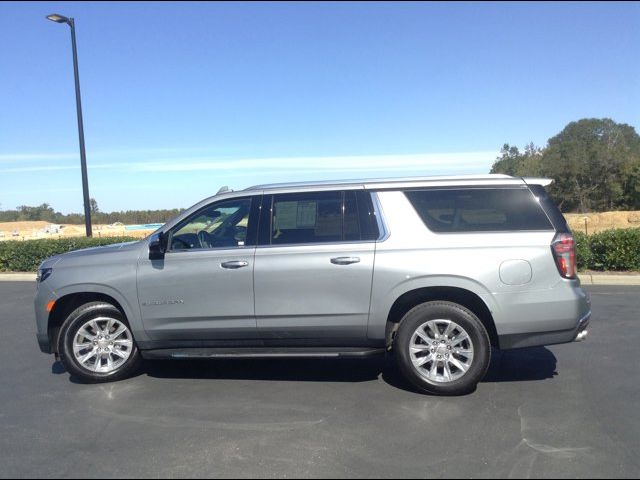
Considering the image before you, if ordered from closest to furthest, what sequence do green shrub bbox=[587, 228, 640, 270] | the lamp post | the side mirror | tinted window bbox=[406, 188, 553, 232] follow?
1. tinted window bbox=[406, 188, 553, 232]
2. the side mirror
3. green shrub bbox=[587, 228, 640, 270]
4. the lamp post

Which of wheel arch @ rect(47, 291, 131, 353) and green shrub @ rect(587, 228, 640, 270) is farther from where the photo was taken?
green shrub @ rect(587, 228, 640, 270)

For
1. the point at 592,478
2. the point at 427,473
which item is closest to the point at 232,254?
the point at 427,473

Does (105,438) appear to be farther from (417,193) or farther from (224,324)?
(417,193)

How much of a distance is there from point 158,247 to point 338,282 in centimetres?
175

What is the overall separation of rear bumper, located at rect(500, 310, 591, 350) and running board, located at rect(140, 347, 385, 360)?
113cm

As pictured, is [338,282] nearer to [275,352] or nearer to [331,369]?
[275,352]

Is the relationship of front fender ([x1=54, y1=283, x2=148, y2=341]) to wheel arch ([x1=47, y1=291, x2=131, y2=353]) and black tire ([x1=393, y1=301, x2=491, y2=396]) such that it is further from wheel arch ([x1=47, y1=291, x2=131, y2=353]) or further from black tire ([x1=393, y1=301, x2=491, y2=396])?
black tire ([x1=393, y1=301, x2=491, y2=396])

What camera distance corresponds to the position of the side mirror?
17.0 feet

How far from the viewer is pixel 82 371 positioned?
213 inches

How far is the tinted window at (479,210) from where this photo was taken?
4.91 m

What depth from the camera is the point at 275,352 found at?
5.09 meters

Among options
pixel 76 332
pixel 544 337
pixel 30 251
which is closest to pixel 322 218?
pixel 544 337

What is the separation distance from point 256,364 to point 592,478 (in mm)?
3534

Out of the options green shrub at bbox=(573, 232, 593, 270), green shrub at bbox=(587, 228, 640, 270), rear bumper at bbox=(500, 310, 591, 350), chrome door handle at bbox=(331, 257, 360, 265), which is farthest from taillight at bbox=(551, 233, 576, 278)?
green shrub at bbox=(587, 228, 640, 270)
